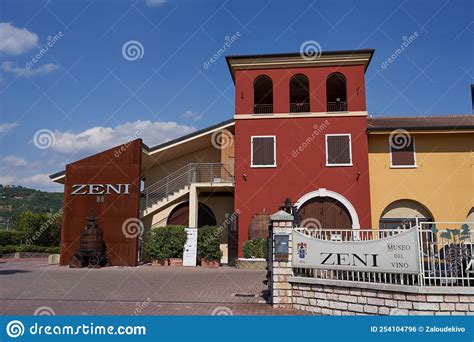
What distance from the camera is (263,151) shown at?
2103 cm

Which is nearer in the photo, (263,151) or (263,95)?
(263,151)

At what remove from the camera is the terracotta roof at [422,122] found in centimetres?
2031

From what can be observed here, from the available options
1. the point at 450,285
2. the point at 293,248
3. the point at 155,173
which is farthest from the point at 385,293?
the point at 155,173

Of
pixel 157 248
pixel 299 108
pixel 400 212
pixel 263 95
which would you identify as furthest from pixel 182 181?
pixel 400 212

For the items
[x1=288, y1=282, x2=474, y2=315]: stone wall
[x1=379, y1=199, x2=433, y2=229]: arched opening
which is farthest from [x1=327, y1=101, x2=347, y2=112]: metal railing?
[x1=288, y1=282, x2=474, y2=315]: stone wall

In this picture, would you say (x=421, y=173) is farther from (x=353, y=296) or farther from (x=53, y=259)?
(x=53, y=259)

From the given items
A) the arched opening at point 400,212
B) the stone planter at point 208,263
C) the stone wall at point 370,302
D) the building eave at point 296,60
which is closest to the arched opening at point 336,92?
the building eave at point 296,60

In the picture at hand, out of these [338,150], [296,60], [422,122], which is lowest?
[338,150]

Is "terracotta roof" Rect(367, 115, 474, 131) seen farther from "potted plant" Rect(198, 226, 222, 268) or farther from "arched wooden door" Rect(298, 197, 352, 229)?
"potted plant" Rect(198, 226, 222, 268)

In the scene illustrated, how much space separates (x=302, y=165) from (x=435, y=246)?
13.1 meters

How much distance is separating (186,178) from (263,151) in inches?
196

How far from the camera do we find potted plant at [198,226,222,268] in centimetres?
2000

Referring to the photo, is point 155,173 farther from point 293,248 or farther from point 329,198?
point 293,248

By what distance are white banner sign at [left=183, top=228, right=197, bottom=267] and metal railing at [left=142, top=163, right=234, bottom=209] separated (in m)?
3.02
